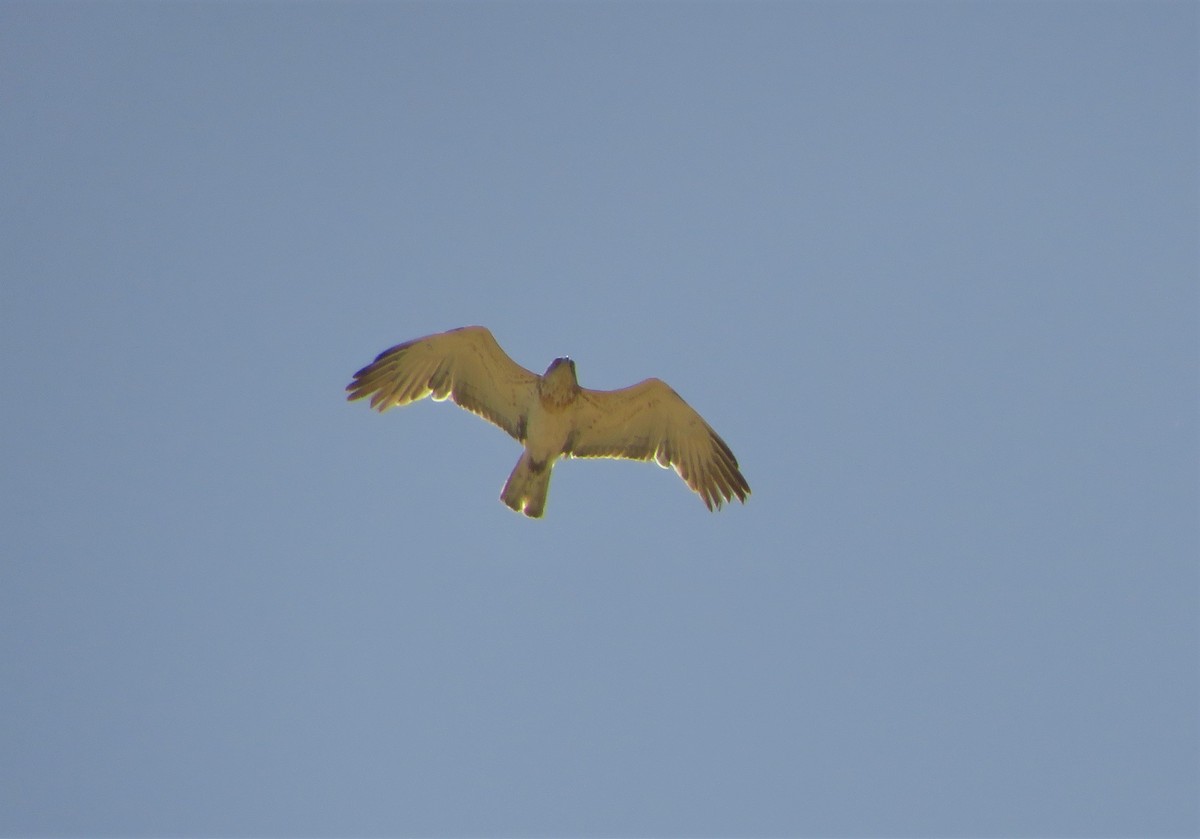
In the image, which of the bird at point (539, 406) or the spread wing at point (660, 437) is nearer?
the bird at point (539, 406)

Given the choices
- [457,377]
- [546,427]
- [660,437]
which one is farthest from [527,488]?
[660,437]

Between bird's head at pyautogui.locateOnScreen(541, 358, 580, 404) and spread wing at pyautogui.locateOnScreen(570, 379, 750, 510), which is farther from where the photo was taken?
spread wing at pyautogui.locateOnScreen(570, 379, 750, 510)

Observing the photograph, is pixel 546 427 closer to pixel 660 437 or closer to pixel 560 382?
pixel 560 382

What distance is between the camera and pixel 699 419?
13.9m

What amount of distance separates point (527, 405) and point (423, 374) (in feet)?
4.11

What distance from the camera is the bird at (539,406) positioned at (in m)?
13.1

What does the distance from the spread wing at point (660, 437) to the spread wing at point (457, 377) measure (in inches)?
31.1

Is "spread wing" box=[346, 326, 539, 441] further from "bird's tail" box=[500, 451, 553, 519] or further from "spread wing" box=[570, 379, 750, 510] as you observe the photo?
"spread wing" box=[570, 379, 750, 510]

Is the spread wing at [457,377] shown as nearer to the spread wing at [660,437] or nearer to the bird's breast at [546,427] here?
the bird's breast at [546,427]

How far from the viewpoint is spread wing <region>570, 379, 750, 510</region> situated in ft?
44.3

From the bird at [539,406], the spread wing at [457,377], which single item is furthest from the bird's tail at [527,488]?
the spread wing at [457,377]

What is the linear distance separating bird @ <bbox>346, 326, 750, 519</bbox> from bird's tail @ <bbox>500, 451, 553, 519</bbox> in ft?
0.04

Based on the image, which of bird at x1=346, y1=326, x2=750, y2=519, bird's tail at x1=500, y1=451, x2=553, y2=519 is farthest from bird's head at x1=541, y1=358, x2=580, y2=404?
bird's tail at x1=500, y1=451, x2=553, y2=519

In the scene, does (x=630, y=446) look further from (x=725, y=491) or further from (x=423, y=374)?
(x=423, y=374)
